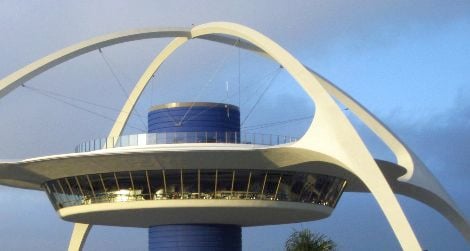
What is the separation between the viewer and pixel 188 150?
5603cm

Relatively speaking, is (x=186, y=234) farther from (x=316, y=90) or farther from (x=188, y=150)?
(x=316, y=90)

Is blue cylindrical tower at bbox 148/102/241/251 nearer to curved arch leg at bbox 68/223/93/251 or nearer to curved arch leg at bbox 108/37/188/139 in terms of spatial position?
curved arch leg at bbox 108/37/188/139

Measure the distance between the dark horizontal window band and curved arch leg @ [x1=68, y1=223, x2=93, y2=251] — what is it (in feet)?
42.2

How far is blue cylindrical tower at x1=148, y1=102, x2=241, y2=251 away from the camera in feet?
204

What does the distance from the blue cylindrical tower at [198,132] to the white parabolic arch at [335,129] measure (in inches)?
178

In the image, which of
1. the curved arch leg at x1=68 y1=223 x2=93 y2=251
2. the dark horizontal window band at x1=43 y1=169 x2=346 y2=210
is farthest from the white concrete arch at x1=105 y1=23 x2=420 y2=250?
the curved arch leg at x1=68 y1=223 x2=93 y2=251

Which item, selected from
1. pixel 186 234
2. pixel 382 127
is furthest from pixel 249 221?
pixel 382 127

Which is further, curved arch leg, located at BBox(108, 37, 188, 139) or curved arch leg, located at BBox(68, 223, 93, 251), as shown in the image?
curved arch leg, located at BBox(68, 223, 93, 251)

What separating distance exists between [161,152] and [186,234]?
27.2 feet

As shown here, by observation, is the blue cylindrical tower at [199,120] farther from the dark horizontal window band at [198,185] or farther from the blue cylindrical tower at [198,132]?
the dark horizontal window band at [198,185]

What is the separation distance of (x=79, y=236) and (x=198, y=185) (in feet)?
61.2

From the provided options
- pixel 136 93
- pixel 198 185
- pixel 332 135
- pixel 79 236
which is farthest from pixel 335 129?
pixel 79 236

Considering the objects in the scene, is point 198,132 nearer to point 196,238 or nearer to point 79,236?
point 196,238

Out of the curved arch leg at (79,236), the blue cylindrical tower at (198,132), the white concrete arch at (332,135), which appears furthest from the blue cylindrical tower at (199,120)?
the curved arch leg at (79,236)
